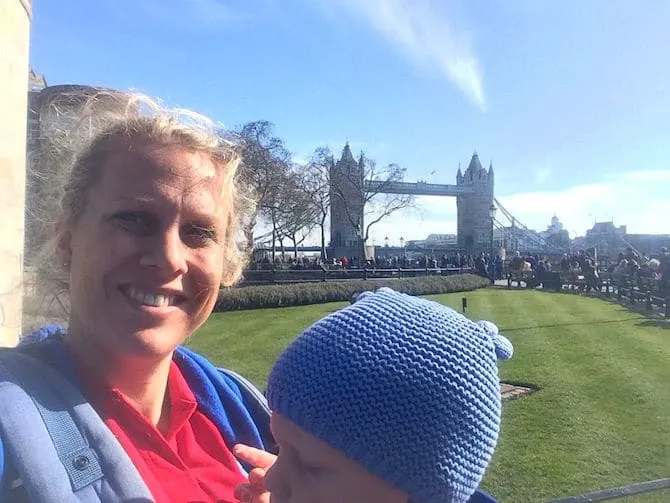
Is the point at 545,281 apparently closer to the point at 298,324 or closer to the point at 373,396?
the point at 298,324

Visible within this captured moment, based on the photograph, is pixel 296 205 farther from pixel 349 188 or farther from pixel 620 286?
pixel 620 286

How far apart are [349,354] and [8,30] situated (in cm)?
259

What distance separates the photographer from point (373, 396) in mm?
1341

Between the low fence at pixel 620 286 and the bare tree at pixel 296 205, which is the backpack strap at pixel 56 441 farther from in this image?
the bare tree at pixel 296 205

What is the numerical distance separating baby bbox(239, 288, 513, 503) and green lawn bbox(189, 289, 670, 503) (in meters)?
4.04

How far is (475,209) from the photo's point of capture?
9150 centimetres

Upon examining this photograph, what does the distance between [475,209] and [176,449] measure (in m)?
92.7

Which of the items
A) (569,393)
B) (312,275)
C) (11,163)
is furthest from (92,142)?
(312,275)

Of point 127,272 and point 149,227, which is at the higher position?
point 149,227

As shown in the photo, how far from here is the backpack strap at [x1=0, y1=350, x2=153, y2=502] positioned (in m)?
1.18

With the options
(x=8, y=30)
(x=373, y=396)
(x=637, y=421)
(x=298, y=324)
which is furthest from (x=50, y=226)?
(x=298, y=324)

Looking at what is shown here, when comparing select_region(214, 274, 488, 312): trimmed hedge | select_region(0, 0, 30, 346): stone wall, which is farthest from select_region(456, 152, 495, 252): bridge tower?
select_region(0, 0, 30, 346): stone wall

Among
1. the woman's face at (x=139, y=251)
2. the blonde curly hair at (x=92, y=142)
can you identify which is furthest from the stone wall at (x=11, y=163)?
the woman's face at (x=139, y=251)

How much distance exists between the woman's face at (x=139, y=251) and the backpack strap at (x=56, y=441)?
0.60ft
